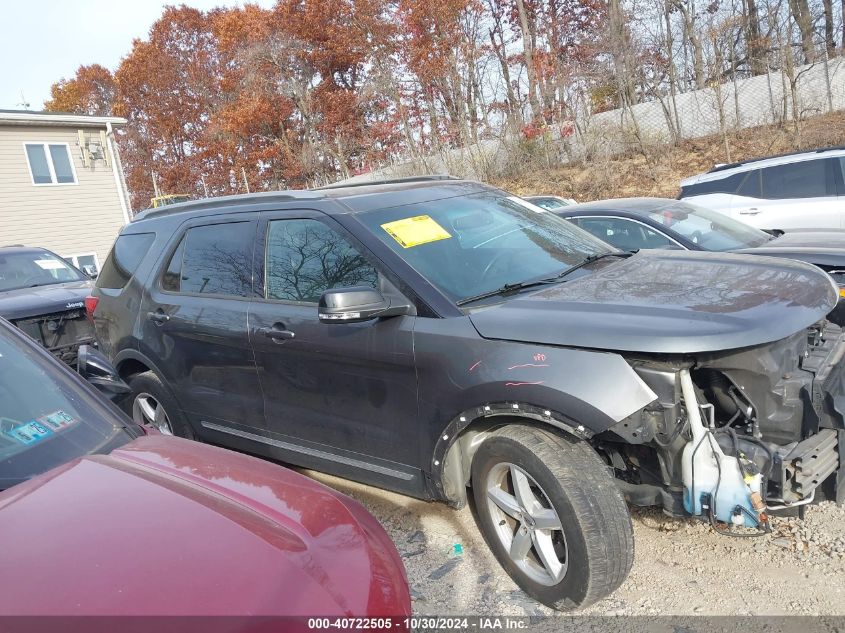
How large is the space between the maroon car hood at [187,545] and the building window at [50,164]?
68.2 feet

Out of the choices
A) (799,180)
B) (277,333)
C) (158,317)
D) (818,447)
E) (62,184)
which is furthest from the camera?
(62,184)

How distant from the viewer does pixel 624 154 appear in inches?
674

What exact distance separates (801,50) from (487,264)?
15398 millimetres

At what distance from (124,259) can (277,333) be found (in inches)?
82.8

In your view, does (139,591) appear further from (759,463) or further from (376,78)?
(376,78)

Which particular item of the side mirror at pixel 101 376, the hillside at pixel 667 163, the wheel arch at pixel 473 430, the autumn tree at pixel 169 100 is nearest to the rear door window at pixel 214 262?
the side mirror at pixel 101 376

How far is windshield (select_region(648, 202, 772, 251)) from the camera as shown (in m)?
5.69

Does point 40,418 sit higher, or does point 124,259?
point 124,259

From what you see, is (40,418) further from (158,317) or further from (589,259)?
(589,259)

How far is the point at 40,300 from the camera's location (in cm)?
692

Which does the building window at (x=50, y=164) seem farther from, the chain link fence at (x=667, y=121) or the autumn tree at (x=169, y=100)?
the autumn tree at (x=169, y=100)

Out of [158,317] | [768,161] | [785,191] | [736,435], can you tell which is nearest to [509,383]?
[736,435]

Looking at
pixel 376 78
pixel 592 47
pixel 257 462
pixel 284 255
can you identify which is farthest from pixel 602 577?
pixel 376 78

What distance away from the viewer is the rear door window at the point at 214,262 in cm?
375
